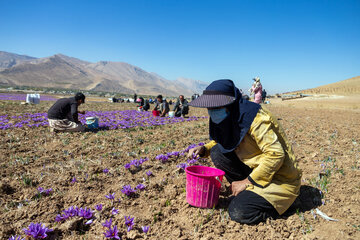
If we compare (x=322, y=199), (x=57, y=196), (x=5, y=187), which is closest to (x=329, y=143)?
(x=322, y=199)

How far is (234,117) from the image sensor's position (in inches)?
94.5

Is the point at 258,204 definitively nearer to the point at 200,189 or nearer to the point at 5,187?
the point at 200,189

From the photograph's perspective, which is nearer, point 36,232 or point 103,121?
point 36,232

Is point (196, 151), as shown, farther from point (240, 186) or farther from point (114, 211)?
point (114, 211)

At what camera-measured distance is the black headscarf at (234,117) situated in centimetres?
229

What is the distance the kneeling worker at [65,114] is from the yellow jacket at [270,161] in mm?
6017

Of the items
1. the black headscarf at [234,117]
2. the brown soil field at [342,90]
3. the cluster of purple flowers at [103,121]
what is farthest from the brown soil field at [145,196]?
the brown soil field at [342,90]

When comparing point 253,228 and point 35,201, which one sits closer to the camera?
point 253,228

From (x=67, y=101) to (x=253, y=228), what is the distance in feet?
22.3

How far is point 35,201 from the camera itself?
9.42 feet

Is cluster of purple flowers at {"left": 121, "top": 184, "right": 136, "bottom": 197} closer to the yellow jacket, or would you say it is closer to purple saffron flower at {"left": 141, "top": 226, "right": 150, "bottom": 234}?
purple saffron flower at {"left": 141, "top": 226, "right": 150, "bottom": 234}

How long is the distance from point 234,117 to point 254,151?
436 millimetres

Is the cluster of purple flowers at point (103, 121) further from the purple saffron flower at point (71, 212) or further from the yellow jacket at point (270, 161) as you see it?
the yellow jacket at point (270, 161)

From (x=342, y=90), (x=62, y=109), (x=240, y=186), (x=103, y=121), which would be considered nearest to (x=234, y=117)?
(x=240, y=186)
